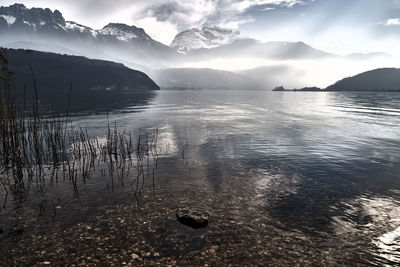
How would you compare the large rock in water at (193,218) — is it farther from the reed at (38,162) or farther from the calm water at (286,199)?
the reed at (38,162)

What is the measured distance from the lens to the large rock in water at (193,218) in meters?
11.5

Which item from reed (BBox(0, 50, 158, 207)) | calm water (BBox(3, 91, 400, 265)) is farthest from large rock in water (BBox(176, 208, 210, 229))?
reed (BBox(0, 50, 158, 207))

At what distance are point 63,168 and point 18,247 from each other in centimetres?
1073

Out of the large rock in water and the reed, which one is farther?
the reed

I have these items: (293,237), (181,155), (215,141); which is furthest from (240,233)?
(215,141)

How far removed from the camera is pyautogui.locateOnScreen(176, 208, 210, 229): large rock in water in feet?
37.8

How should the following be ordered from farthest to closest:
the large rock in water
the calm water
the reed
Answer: the reed
the large rock in water
the calm water

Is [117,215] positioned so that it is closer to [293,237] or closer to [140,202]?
[140,202]

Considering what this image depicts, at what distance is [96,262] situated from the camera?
881 centimetres

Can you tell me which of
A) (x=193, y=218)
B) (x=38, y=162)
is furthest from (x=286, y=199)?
(x=38, y=162)

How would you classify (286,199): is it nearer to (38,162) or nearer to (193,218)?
(193,218)

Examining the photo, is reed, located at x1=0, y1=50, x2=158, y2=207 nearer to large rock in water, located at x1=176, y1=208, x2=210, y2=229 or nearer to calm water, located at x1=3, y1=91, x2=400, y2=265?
calm water, located at x1=3, y1=91, x2=400, y2=265

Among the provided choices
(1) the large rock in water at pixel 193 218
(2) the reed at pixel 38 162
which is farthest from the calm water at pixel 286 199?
(2) the reed at pixel 38 162

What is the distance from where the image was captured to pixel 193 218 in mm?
11656
